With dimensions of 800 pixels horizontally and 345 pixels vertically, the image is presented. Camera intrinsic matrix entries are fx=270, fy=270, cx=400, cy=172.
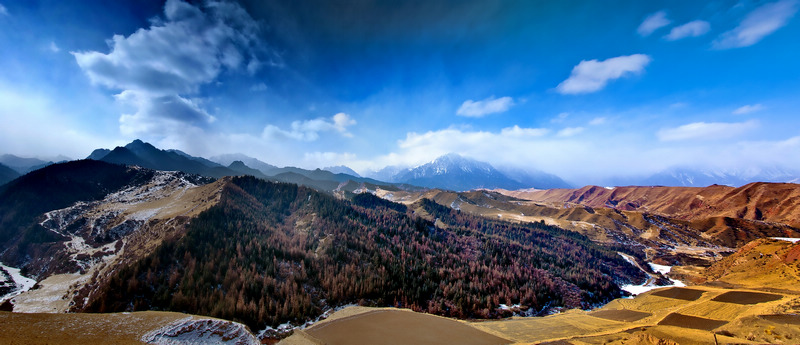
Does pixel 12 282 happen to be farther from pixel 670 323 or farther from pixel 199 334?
pixel 670 323

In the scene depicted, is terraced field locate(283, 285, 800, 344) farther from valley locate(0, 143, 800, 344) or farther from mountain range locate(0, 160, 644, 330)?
mountain range locate(0, 160, 644, 330)

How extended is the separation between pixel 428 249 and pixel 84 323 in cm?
12030

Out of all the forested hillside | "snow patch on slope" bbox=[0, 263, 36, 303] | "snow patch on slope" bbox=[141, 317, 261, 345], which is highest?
"snow patch on slope" bbox=[141, 317, 261, 345]

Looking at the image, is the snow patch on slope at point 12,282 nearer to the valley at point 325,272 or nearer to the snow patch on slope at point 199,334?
the valley at point 325,272

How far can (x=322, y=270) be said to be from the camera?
92812 millimetres

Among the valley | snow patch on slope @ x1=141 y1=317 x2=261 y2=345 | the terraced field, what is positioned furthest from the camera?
the valley

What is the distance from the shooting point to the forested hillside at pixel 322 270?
221ft

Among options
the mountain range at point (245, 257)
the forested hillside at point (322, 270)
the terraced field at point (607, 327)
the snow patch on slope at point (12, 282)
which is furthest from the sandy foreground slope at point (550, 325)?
the snow patch on slope at point (12, 282)

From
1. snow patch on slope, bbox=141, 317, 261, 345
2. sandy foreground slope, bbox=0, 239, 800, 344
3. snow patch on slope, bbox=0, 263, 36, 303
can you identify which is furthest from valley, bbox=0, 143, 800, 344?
snow patch on slope, bbox=0, 263, 36, 303

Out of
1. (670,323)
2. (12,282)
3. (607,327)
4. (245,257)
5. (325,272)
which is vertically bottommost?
(12,282)

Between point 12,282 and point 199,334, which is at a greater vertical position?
point 199,334

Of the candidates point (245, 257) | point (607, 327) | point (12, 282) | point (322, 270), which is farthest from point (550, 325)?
point (12, 282)

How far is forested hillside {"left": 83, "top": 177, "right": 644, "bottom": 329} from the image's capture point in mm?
67375

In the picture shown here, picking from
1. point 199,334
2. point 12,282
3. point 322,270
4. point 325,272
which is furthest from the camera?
point 322,270
